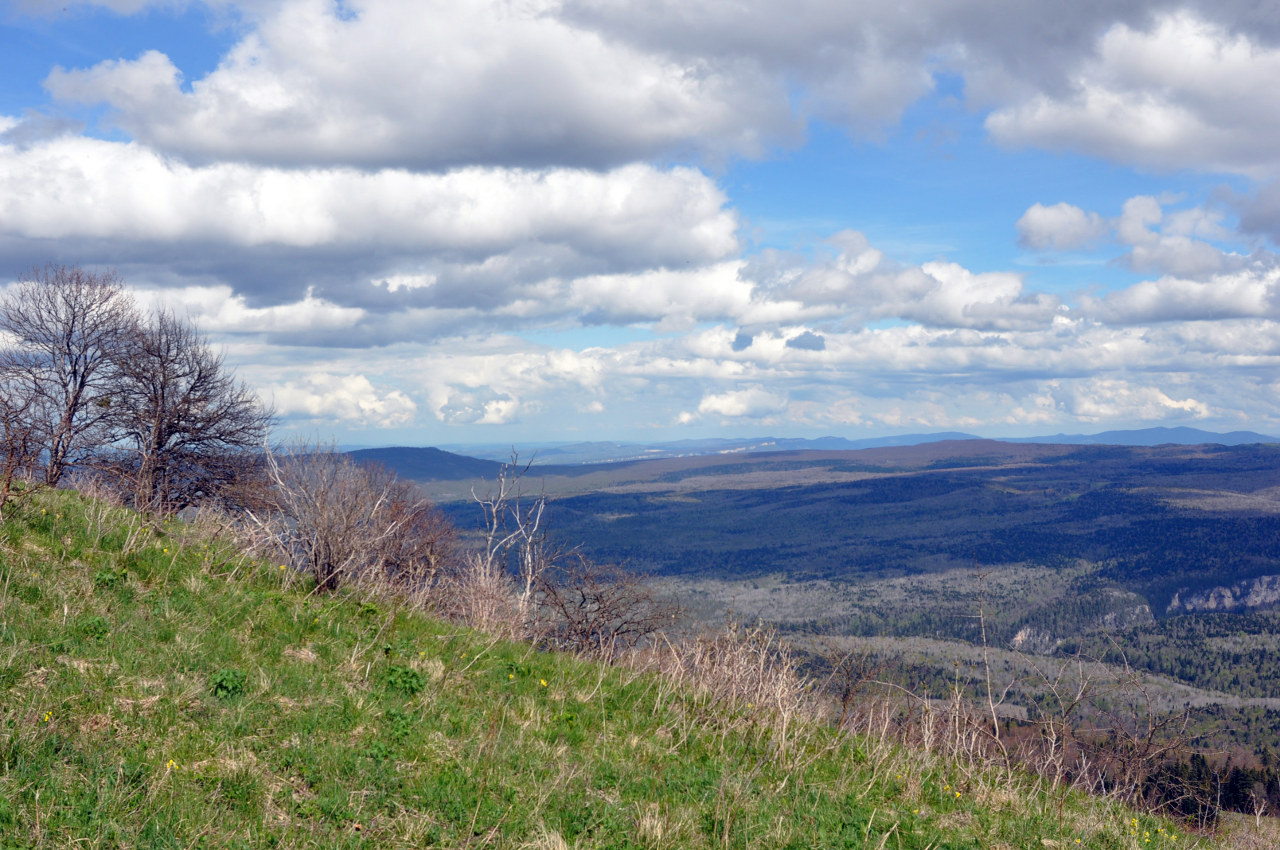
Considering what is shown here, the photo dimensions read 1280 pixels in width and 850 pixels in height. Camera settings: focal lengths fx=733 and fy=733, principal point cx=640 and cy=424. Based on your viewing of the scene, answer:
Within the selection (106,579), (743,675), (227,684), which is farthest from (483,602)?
(227,684)

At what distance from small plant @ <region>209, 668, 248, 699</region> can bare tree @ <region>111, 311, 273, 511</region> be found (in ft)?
91.3

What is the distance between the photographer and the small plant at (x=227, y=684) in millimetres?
6461

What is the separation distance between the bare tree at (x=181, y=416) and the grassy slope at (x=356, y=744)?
2538cm

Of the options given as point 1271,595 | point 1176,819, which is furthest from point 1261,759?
point 1271,595

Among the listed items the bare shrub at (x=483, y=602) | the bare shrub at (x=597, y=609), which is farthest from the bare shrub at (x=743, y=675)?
the bare shrub at (x=597, y=609)

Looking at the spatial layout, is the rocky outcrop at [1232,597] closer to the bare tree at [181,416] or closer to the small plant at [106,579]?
the bare tree at [181,416]

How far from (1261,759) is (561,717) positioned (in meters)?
91.0

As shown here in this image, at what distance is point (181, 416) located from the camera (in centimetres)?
3238

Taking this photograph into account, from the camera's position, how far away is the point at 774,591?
19300 centimetres

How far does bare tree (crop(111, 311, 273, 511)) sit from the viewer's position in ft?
105

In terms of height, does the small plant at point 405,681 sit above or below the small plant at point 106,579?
below

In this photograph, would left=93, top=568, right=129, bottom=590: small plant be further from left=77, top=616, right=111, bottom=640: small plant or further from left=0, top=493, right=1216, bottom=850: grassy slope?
left=77, top=616, right=111, bottom=640: small plant

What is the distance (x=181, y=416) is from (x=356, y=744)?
104ft

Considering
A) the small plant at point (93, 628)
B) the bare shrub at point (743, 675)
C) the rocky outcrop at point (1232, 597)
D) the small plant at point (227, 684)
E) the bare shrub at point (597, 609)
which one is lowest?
the rocky outcrop at point (1232, 597)
